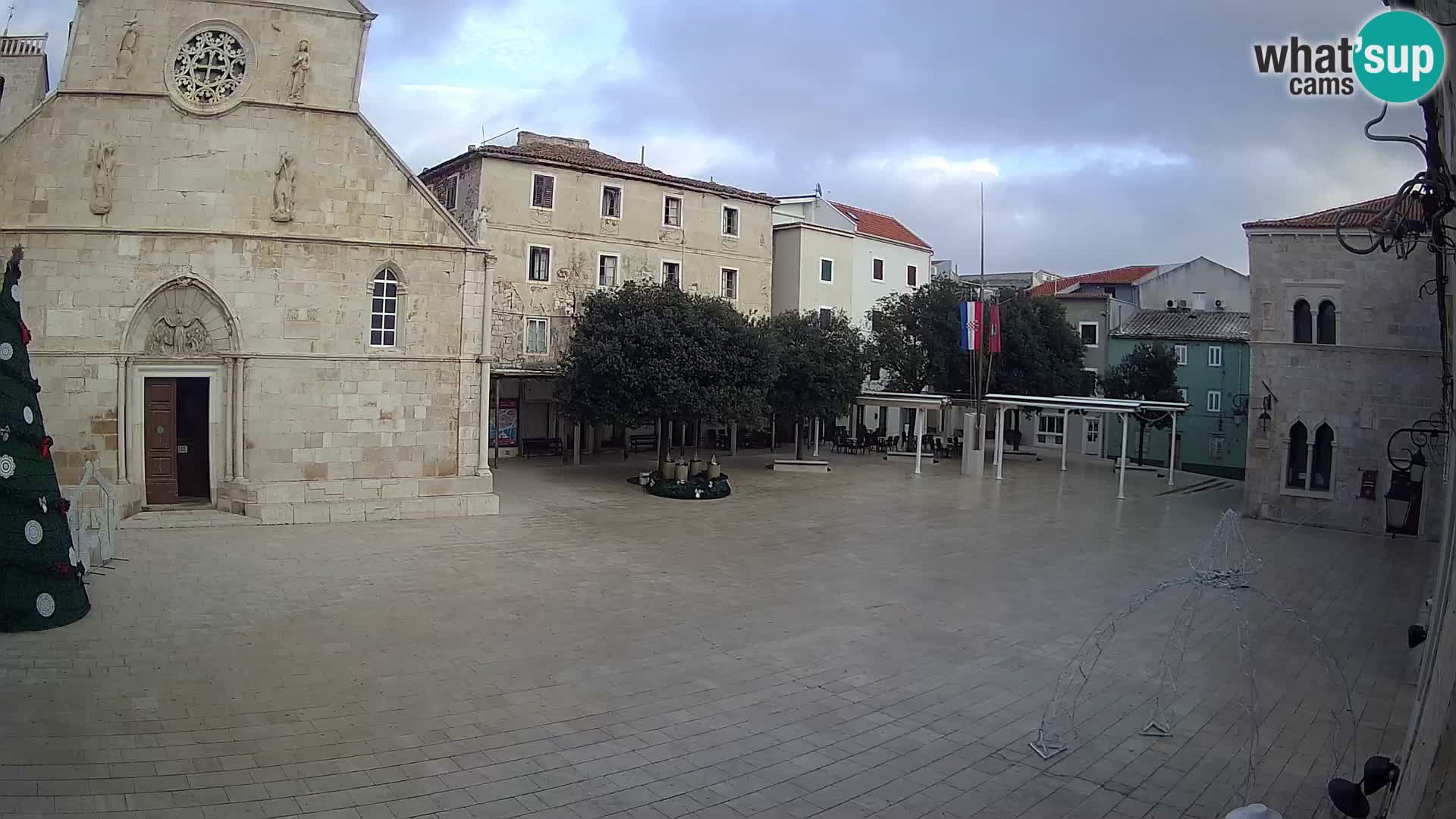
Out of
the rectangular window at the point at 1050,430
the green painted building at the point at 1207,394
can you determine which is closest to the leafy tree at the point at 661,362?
the rectangular window at the point at 1050,430

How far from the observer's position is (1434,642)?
6.01 meters

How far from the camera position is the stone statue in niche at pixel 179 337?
18.7 m

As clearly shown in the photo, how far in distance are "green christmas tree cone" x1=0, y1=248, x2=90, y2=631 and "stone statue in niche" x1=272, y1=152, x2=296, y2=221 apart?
784 centimetres

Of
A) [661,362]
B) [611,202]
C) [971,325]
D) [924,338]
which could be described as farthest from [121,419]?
[924,338]

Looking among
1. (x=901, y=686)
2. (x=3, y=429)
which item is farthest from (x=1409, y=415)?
(x=3, y=429)

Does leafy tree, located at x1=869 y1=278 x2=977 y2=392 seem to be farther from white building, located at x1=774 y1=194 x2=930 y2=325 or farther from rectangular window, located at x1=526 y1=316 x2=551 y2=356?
rectangular window, located at x1=526 y1=316 x2=551 y2=356

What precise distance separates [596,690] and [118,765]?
433 centimetres

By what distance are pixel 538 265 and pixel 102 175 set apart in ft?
48.4

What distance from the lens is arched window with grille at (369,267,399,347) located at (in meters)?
20.5

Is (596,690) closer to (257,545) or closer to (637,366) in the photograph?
(257,545)

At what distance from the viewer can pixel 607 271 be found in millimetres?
33344

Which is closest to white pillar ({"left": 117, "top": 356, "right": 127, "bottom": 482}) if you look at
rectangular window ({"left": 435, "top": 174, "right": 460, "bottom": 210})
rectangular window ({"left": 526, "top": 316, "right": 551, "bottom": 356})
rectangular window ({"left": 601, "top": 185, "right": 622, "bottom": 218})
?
rectangular window ({"left": 526, "top": 316, "right": 551, "bottom": 356})

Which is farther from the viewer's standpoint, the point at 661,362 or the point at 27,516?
the point at 661,362

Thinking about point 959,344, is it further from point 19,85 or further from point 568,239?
point 19,85
